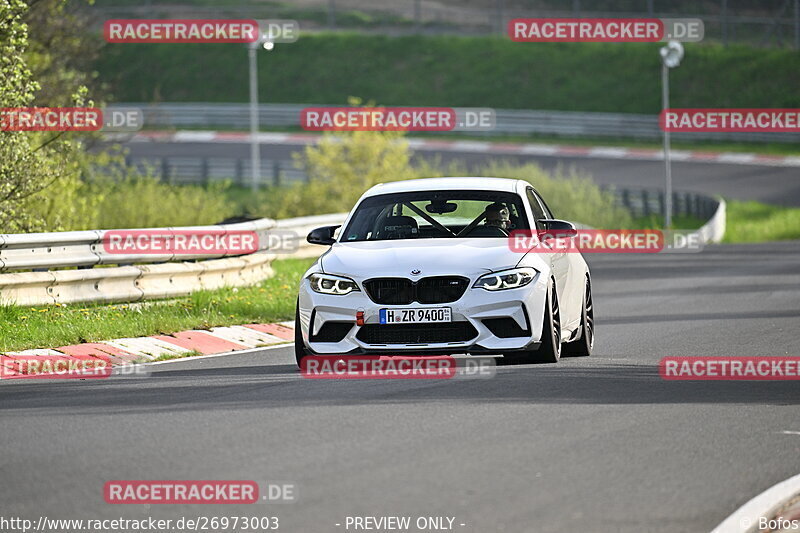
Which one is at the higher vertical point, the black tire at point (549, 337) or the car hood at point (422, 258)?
the car hood at point (422, 258)

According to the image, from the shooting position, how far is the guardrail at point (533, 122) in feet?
207

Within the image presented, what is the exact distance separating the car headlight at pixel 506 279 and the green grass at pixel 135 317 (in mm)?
4395

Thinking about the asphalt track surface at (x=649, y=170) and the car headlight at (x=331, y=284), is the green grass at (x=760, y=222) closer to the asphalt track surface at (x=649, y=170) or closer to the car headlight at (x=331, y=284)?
the asphalt track surface at (x=649, y=170)

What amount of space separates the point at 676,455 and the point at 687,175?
47270mm

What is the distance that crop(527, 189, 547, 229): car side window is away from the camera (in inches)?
556

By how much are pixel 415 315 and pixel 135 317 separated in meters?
4.81

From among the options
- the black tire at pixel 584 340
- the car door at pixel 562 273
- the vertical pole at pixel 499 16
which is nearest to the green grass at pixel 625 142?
the vertical pole at pixel 499 16

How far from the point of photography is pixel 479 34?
78.4m

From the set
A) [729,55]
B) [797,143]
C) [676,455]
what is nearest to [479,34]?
[729,55]

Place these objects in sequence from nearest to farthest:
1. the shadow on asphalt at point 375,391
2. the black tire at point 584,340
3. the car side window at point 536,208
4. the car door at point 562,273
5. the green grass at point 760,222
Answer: the shadow on asphalt at point 375,391
the car door at point 562,273
the car side window at point 536,208
the black tire at point 584,340
the green grass at point 760,222

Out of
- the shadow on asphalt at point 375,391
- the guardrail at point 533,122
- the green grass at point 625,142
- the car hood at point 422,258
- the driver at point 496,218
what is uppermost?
the guardrail at point 533,122

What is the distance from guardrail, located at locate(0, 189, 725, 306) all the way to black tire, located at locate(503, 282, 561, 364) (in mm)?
5280

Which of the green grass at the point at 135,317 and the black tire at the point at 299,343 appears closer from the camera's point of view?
the black tire at the point at 299,343

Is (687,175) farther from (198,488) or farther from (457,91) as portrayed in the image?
(198,488)
